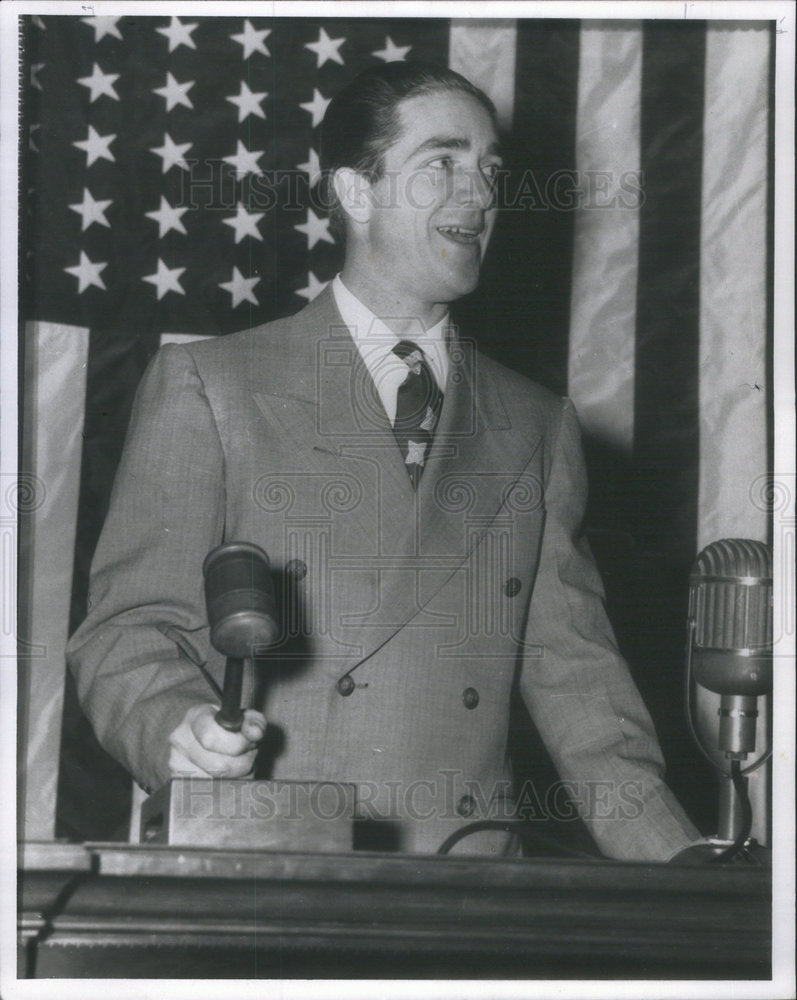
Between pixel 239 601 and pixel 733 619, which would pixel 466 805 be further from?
pixel 239 601

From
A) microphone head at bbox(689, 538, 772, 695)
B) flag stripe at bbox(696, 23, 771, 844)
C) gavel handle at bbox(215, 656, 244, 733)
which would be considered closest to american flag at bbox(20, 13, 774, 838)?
flag stripe at bbox(696, 23, 771, 844)

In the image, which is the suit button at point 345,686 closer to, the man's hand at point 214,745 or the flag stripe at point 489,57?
the man's hand at point 214,745

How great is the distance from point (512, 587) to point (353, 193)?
0.55 meters

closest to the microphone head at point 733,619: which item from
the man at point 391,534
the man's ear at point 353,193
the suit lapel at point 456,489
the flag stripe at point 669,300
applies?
the man at point 391,534

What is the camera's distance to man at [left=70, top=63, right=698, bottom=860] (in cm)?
140

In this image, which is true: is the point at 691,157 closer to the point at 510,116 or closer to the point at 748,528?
the point at 510,116

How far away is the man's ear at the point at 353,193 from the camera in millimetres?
1607

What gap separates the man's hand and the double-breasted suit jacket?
17 centimetres

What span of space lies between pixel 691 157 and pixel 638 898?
3.64 feet

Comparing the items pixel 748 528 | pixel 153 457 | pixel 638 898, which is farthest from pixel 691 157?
pixel 638 898

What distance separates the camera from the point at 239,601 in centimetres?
97

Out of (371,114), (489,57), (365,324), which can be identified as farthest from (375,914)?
(489,57)

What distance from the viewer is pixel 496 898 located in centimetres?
98

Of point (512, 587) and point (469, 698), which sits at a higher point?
point (512, 587)
